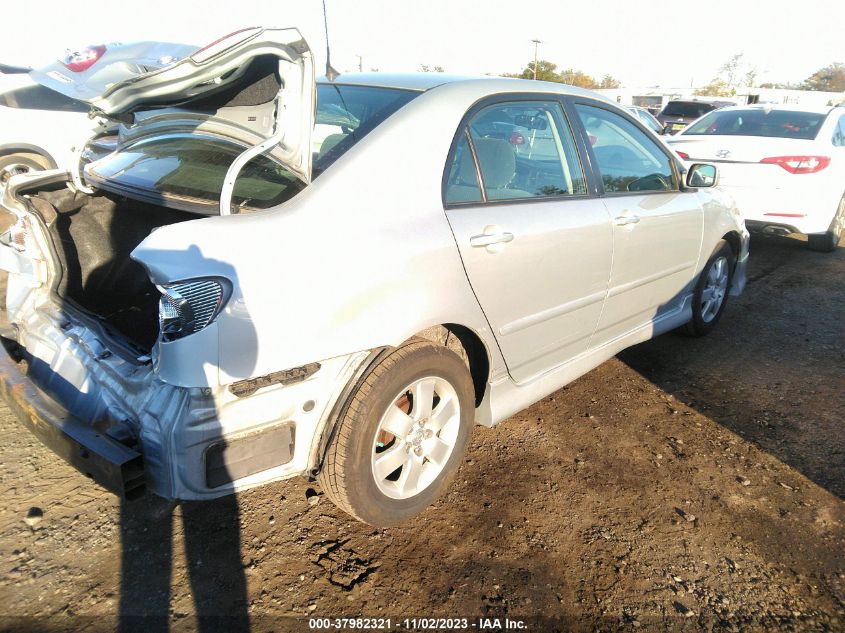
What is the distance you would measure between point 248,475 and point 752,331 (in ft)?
14.0

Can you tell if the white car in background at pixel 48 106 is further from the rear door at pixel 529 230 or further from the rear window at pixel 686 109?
the rear window at pixel 686 109

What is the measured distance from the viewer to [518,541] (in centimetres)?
246

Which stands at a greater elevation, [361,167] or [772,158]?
[361,167]

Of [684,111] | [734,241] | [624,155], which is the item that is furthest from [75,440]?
[684,111]

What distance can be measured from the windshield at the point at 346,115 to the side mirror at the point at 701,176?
2142 mm

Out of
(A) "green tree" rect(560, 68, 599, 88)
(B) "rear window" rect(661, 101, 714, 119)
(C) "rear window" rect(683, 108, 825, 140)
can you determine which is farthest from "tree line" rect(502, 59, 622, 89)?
(C) "rear window" rect(683, 108, 825, 140)

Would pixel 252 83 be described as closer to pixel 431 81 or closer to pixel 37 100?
pixel 431 81

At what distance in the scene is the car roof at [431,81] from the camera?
2609mm

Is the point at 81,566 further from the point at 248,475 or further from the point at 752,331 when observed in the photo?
the point at 752,331

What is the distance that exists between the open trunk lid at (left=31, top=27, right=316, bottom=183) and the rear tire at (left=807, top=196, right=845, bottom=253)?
6.82m

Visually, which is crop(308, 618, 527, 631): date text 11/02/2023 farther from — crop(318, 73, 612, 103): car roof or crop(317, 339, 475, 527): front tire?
crop(318, 73, 612, 103): car roof

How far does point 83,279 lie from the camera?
2.80 meters

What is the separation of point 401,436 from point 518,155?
1417 millimetres

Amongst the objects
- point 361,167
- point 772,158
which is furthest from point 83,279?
point 772,158
